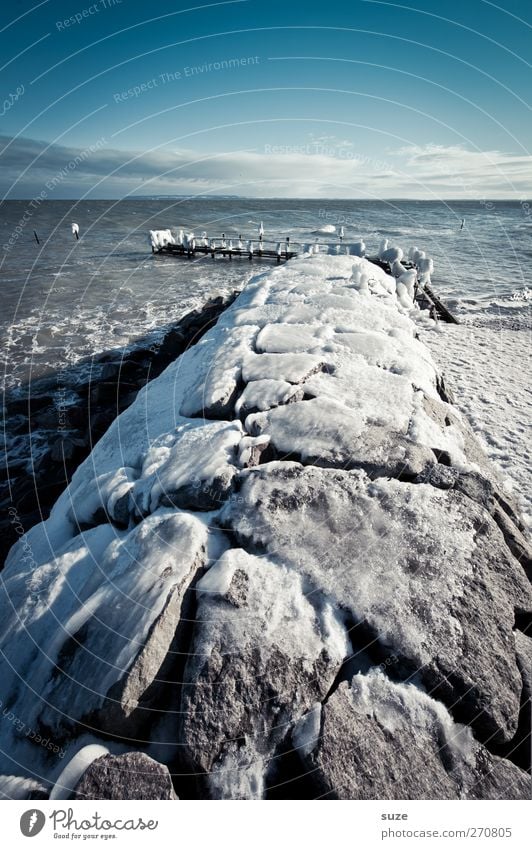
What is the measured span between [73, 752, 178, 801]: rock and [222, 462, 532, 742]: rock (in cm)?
170

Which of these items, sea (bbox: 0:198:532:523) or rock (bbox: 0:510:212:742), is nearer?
rock (bbox: 0:510:212:742)

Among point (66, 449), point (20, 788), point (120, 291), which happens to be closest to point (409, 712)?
point (20, 788)

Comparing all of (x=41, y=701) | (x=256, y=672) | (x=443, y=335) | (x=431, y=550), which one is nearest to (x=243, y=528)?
(x=256, y=672)

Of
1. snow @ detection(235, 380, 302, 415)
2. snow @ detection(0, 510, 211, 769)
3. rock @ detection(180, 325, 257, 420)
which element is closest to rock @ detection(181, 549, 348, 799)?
snow @ detection(0, 510, 211, 769)

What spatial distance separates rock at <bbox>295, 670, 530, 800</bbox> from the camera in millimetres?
2623

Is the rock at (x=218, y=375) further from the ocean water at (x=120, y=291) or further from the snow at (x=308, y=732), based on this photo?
the ocean water at (x=120, y=291)

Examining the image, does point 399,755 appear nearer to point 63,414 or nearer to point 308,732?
point 308,732

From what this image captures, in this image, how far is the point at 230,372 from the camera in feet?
19.7

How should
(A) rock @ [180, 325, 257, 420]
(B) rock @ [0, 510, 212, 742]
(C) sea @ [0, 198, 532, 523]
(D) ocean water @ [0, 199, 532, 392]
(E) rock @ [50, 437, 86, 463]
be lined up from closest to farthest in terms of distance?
(B) rock @ [0, 510, 212, 742] → (A) rock @ [180, 325, 257, 420] → (E) rock @ [50, 437, 86, 463] → (C) sea @ [0, 198, 532, 523] → (D) ocean water @ [0, 199, 532, 392]

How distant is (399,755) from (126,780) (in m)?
1.89

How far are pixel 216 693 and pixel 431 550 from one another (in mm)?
2205

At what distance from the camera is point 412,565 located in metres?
3.48

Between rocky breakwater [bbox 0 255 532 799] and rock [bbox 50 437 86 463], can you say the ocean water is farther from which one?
rocky breakwater [bbox 0 255 532 799]
